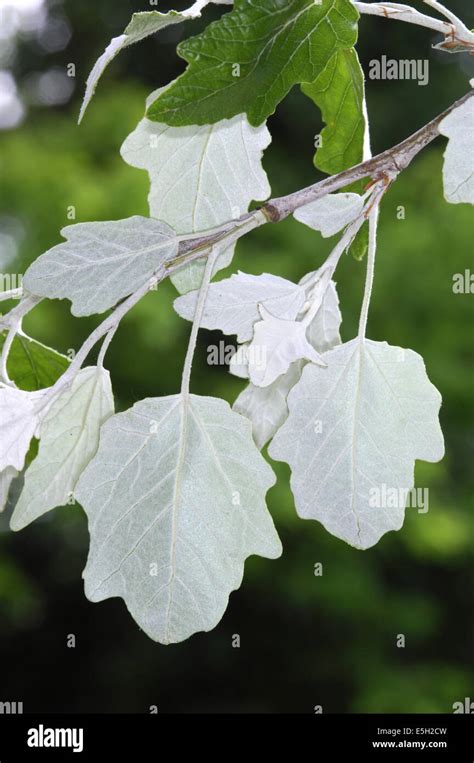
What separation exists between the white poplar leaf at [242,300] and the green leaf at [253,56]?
2.5 inches

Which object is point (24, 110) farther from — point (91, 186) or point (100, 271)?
point (100, 271)

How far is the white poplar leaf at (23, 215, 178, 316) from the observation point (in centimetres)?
35

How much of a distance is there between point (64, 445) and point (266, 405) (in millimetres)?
86

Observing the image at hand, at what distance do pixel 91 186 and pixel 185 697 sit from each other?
1.11 m

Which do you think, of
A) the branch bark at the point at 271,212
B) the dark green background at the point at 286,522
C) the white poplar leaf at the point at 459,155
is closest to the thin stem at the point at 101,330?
the branch bark at the point at 271,212

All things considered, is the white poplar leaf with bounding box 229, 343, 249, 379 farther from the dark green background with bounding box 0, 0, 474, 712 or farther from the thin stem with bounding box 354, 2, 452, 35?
the dark green background with bounding box 0, 0, 474, 712

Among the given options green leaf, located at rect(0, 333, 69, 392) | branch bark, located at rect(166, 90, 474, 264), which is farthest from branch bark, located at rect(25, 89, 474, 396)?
green leaf, located at rect(0, 333, 69, 392)

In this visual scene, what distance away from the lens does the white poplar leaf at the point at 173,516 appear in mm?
359

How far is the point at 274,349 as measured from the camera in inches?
13.1

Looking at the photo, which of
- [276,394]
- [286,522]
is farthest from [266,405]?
[286,522]

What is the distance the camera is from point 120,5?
250cm

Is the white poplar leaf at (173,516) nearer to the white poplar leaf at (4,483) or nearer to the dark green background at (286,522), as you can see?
the white poplar leaf at (4,483)

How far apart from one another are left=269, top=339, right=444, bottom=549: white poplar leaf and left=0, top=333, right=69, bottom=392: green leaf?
17 centimetres

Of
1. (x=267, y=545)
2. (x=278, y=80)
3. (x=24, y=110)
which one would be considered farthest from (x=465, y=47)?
(x=24, y=110)
